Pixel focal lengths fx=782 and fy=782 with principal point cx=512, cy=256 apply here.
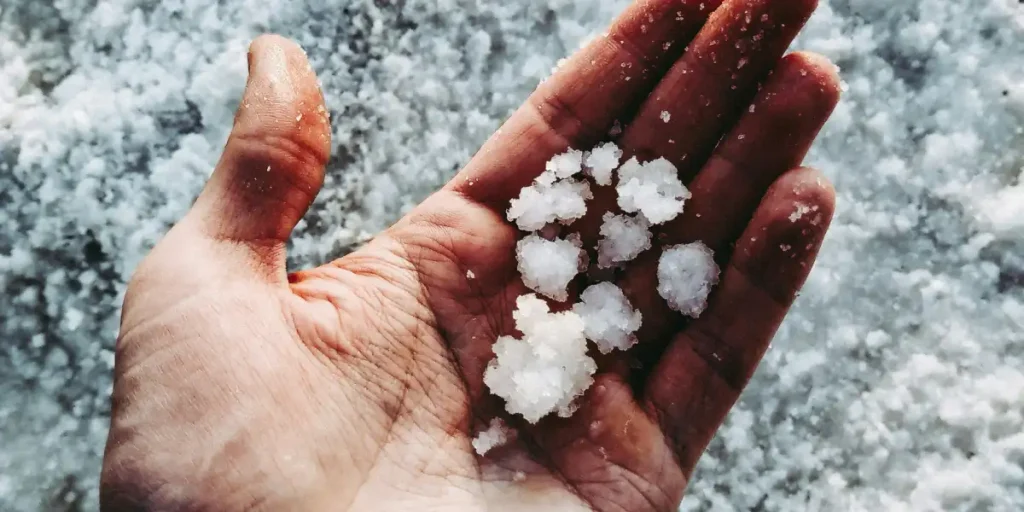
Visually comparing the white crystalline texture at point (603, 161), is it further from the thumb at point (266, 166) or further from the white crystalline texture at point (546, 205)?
the thumb at point (266, 166)

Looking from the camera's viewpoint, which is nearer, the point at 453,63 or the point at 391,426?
the point at 391,426

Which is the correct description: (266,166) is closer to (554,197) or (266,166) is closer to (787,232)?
(554,197)

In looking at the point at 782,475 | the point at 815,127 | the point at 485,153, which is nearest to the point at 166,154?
the point at 485,153

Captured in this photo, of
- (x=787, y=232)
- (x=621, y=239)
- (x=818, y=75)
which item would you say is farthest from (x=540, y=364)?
(x=818, y=75)

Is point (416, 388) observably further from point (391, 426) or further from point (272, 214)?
point (272, 214)

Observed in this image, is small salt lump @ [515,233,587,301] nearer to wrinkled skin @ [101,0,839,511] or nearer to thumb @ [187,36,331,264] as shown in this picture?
wrinkled skin @ [101,0,839,511]
